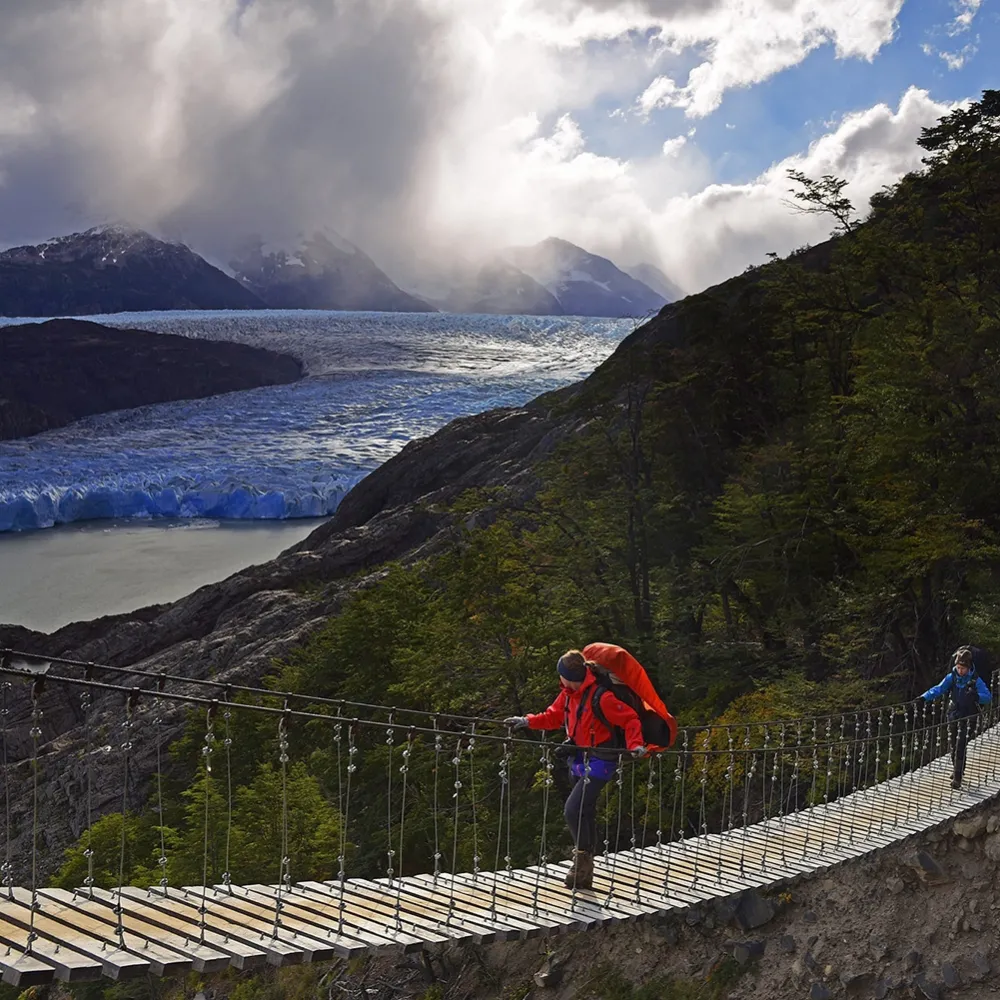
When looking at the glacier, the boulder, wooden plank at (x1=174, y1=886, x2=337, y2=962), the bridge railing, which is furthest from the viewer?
the glacier

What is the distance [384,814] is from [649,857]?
35.3 ft

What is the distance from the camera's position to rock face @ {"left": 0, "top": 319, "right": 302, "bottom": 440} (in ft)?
319

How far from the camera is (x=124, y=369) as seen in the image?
3917 inches

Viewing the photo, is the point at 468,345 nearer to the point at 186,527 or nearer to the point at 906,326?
the point at 186,527

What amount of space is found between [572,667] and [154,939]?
246 centimetres

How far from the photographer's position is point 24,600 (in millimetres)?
44719

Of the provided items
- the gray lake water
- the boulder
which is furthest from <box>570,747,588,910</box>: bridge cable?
the gray lake water

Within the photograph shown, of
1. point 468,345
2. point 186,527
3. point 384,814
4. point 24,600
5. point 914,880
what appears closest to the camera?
point 914,880

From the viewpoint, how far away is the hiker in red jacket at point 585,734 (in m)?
5.52

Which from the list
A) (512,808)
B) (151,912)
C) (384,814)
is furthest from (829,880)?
(384,814)

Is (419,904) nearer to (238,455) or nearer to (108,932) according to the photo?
(108,932)

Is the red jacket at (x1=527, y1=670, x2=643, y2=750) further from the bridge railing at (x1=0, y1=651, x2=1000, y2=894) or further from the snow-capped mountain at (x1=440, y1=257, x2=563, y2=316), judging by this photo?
the snow-capped mountain at (x1=440, y1=257, x2=563, y2=316)

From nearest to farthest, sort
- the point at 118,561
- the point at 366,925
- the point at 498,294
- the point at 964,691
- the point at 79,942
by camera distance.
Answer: the point at 79,942
the point at 366,925
the point at 964,691
the point at 118,561
the point at 498,294

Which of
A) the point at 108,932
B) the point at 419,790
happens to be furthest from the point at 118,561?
the point at 108,932
